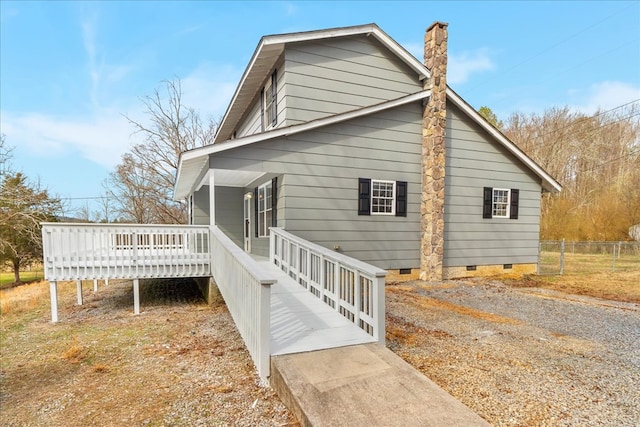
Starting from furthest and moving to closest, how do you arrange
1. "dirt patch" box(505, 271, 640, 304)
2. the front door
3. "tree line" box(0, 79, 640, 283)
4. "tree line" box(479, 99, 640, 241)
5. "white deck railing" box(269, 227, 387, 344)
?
"tree line" box(0, 79, 640, 283) → "tree line" box(479, 99, 640, 241) → the front door → "dirt patch" box(505, 271, 640, 304) → "white deck railing" box(269, 227, 387, 344)

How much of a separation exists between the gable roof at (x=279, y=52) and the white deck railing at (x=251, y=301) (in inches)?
207

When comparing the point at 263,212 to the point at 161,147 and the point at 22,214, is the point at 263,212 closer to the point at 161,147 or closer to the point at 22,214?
the point at 22,214

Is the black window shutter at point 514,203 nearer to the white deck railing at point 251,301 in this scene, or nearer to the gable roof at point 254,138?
the gable roof at point 254,138

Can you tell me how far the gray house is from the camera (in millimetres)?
7684

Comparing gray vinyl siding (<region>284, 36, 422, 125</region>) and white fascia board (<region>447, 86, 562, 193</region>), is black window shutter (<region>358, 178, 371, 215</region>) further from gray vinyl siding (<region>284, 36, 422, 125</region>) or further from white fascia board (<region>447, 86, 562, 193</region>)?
white fascia board (<region>447, 86, 562, 193</region>)

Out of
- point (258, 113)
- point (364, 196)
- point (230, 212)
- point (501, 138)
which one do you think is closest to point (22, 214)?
point (230, 212)

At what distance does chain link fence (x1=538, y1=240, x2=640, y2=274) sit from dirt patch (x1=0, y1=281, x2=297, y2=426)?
11176mm

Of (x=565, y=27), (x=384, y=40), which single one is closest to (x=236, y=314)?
(x=384, y=40)

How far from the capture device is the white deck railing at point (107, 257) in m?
6.52

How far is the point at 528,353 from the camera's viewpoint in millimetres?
4039

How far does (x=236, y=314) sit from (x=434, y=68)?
813 centimetres

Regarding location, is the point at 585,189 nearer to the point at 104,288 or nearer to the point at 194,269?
the point at 194,269

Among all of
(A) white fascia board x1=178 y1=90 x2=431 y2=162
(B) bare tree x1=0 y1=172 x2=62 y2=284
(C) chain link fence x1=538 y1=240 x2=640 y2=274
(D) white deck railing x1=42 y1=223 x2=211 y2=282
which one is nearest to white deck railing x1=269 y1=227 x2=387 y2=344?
(D) white deck railing x1=42 y1=223 x2=211 y2=282

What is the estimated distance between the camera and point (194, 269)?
23.7ft
